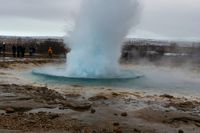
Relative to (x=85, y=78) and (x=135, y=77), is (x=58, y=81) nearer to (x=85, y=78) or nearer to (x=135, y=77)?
(x=85, y=78)

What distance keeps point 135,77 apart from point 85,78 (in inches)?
108

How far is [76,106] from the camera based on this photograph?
41.3ft

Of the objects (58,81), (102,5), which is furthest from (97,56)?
(58,81)

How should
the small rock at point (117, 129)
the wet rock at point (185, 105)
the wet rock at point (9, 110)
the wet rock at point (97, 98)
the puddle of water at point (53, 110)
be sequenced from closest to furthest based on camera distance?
the small rock at point (117, 129) → the wet rock at point (9, 110) → the puddle of water at point (53, 110) → the wet rock at point (185, 105) → the wet rock at point (97, 98)

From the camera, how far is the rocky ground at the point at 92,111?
10.0m

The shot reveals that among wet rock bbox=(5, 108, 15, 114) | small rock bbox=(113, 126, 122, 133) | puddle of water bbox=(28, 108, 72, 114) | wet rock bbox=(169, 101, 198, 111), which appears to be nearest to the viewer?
small rock bbox=(113, 126, 122, 133)

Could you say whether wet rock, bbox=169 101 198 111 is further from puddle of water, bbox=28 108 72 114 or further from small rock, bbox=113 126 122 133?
small rock, bbox=113 126 122 133

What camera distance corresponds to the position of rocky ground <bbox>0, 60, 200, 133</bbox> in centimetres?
1001

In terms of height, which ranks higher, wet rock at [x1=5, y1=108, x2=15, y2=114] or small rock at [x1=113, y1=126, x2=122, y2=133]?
wet rock at [x1=5, y1=108, x2=15, y2=114]

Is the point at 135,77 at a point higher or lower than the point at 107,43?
lower

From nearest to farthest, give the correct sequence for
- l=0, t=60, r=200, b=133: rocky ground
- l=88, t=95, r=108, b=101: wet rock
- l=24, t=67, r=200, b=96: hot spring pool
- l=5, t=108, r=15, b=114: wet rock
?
l=0, t=60, r=200, b=133: rocky ground
l=5, t=108, r=15, b=114: wet rock
l=88, t=95, r=108, b=101: wet rock
l=24, t=67, r=200, b=96: hot spring pool

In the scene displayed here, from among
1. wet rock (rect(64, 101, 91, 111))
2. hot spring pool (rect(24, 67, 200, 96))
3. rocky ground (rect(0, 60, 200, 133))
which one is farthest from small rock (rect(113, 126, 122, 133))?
hot spring pool (rect(24, 67, 200, 96))

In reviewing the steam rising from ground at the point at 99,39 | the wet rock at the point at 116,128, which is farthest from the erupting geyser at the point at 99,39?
the wet rock at the point at 116,128

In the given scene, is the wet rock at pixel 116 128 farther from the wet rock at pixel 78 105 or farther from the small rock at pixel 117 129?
the wet rock at pixel 78 105
